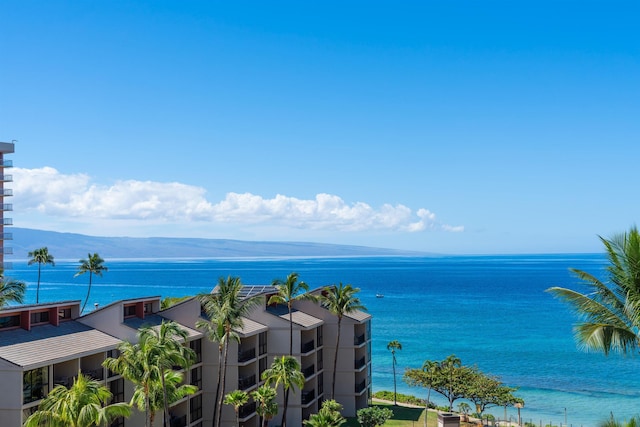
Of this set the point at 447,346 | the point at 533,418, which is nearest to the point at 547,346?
the point at 447,346

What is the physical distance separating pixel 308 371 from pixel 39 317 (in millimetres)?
24471

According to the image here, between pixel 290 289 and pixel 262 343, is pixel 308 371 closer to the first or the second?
pixel 262 343

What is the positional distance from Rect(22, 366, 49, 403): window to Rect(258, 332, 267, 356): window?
2010cm

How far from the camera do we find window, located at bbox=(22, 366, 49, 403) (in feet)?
100

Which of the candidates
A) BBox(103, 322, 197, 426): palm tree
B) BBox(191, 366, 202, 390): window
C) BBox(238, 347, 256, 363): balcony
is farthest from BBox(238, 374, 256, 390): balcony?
BBox(103, 322, 197, 426): palm tree

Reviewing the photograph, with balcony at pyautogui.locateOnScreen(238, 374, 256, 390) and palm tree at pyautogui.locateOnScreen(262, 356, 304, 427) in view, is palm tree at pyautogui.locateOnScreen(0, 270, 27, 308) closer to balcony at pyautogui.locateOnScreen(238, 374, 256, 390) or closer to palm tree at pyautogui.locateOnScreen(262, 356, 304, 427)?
balcony at pyautogui.locateOnScreen(238, 374, 256, 390)

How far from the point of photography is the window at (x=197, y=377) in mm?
45938

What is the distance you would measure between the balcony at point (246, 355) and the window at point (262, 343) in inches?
36.7

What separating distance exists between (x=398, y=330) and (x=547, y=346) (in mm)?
32116

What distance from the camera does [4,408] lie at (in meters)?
30.0

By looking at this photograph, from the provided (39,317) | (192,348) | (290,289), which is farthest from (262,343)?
(39,317)

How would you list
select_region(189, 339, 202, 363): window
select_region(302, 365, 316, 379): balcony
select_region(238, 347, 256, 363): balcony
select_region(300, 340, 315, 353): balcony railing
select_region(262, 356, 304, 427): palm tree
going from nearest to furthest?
select_region(262, 356, 304, 427): palm tree < select_region(189, 339, 202, 363): window < select_region(238, 347, 256, 363): balcony < select_region(300, 340, 315, 353): balcony railing < select_region(302, 365, 316, 379): balcony

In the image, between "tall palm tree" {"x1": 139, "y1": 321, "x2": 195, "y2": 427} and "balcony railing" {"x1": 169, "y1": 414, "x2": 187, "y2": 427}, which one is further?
"balcony railing" {"x1": 169, "y1": 414, "x2": 187, "y2": 427}

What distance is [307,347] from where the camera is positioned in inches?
2132
